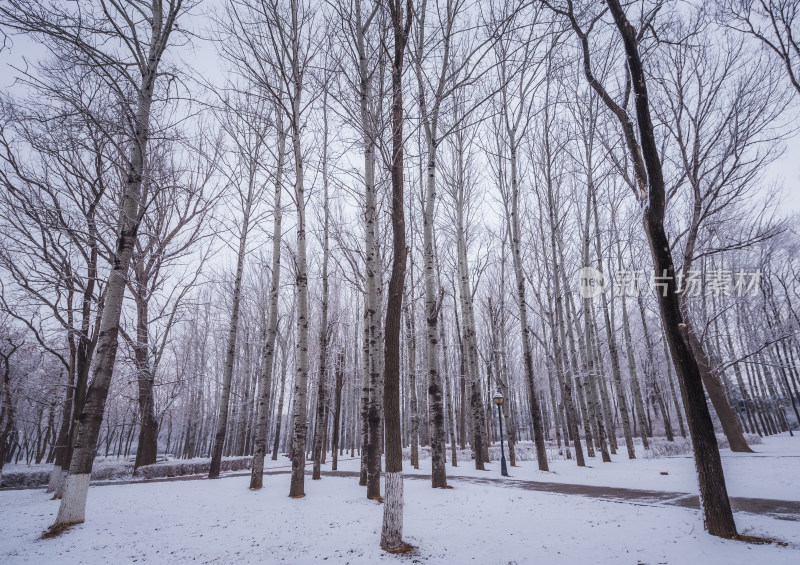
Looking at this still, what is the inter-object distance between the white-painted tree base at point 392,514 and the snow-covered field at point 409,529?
0.75ft

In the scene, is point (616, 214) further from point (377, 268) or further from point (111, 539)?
point (111, 539)

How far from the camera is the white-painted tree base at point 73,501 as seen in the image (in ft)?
16.3

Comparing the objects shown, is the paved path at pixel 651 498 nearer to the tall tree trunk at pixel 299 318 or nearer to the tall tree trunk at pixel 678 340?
the tall tree trunk at pixel 678 340

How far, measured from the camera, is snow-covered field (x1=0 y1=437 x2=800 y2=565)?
11.8 ft

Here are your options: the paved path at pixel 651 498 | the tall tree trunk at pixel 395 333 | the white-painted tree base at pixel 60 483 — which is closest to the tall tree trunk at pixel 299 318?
the tall tree trunk at pixel 395 333

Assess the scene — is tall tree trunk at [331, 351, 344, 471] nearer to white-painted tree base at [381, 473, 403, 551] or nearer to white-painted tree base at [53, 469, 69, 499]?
white-painted tree base at [53, 469, 69, 499]

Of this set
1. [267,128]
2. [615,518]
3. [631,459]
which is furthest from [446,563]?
[631,459]

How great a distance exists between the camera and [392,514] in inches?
154

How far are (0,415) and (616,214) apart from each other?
1032 inches

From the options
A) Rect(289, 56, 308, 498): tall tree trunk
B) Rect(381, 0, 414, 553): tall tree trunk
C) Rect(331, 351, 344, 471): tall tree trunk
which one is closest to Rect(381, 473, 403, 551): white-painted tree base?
Rect(381, 0, 414, 553): tall tree trunk

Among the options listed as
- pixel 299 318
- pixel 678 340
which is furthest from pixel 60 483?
pixel 678 340

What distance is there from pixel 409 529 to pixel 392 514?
970mm

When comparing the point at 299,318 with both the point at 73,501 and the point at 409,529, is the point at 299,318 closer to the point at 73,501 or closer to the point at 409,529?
the point at 73,501

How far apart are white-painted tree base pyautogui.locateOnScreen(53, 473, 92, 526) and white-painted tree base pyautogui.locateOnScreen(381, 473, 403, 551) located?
174 inches
